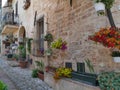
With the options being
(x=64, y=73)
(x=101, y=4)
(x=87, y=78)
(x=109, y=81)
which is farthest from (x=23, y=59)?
(x=101, y=4)

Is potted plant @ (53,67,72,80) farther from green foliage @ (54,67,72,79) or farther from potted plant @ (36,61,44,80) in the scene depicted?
potted plant @ (36,61,44,80)

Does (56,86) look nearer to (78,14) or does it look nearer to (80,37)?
(80,37)

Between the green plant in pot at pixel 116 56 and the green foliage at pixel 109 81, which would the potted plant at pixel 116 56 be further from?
the green foliage at pixel 109 81

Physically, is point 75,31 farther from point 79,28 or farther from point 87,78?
point 87,78

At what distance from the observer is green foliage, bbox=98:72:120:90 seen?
473cm

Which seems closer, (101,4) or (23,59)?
(101,4)

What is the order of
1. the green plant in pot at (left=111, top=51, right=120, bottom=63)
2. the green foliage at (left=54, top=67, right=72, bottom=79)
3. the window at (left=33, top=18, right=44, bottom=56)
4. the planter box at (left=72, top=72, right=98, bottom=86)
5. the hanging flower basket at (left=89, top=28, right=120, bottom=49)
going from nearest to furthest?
the hanging flower basket at (left=89, top=28, right=120, bottom=49)
the green plant in pot at (left=111, top=51, right=120, bottom=63)
the planter box at (left=72, top=72, right=98, bottom=86)
the green foliage at (left=54, top=67, right=72, bottom=79)
the window at (left=33, top=18, right=44, bottom=56)

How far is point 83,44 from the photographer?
677 centimetres

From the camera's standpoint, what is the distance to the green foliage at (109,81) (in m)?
4.73

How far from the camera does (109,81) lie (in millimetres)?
4812

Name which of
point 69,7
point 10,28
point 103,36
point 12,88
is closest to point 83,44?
point 69,7

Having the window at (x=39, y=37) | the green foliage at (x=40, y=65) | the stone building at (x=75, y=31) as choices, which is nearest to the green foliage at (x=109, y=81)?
the stone building at (x=75, y=31)

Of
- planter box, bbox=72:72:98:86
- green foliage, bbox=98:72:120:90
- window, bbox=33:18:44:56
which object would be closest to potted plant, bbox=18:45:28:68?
window, bbox=33:18:44:56

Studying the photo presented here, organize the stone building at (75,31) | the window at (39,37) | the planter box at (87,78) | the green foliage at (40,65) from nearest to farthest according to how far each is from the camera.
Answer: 1. the planter box at (87,78)
2. the stone building at (75,31)
3. the green foliage at (40,65)
4. the window at (39,37)
